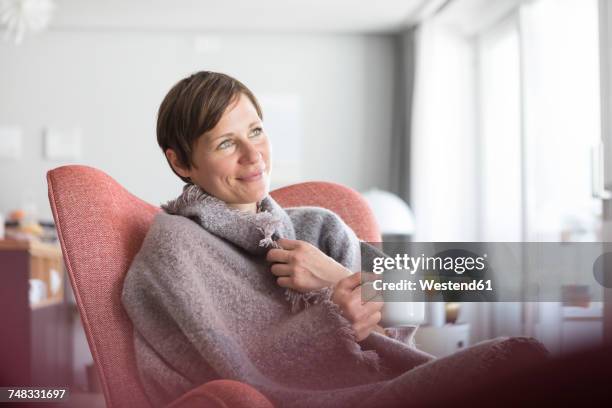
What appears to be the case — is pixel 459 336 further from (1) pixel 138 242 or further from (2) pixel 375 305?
(1) pixel 138 242

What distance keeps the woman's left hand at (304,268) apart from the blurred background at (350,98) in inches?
89.4

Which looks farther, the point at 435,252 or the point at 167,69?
the point at 167,69

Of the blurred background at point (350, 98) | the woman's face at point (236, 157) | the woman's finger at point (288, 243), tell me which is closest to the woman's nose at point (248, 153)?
the woman's face at point (236, 157)

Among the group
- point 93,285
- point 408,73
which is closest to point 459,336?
point 93,285

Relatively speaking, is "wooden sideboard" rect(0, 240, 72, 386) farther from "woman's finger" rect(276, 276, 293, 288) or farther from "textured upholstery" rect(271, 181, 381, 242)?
"textured upholstery" rect(271, 181, 381, 242)

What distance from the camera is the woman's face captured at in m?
0.96

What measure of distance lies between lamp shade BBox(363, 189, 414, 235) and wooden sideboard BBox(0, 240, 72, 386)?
152 centimetres

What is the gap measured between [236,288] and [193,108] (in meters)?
0.24

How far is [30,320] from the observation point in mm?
1790

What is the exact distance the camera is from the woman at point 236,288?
901 millimetres

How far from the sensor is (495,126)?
392cm

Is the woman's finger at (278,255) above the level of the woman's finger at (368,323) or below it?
above

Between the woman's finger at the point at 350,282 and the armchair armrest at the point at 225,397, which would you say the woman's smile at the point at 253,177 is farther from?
the armchair armrest at the point at 225,397

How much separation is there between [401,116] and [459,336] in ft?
11.1
